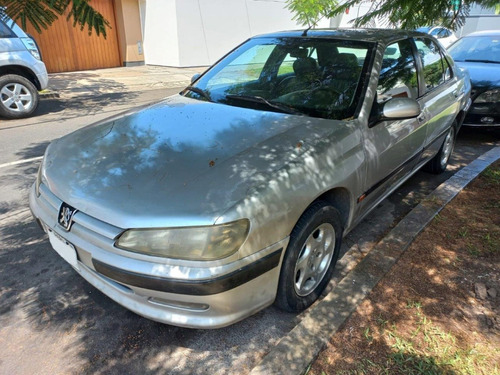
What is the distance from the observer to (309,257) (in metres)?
2.31

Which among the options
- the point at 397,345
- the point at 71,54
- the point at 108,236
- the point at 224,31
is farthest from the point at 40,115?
the point at 224,31

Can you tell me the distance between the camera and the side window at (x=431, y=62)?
3.62 meters

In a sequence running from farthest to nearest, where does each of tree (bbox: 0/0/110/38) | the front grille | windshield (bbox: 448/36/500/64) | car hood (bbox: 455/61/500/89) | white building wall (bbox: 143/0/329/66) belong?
white building wall (bbox: 143/0/329/66)
windshield (bbox: 448/36/500/64)
car hood (bbox: 455/61/500/89)
the front grille
tree (bbox: 0/0/110/38)

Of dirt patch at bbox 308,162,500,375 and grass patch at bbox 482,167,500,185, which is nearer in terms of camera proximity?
dirt patch at bbox 308,162,500,375

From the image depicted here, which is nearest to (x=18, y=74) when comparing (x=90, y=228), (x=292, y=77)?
(x=292, y=77)

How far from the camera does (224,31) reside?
47.3ft

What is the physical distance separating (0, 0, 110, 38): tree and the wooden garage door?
10.6m

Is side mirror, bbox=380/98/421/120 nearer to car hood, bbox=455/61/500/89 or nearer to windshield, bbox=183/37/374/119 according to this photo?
windshield, bbox=183/37/374/119

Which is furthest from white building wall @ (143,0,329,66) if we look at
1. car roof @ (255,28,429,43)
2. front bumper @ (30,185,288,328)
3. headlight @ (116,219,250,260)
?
headlight @ (116,219,250,260)

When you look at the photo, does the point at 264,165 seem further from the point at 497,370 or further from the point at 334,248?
the point at 497,370

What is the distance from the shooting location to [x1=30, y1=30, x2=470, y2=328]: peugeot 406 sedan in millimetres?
1785

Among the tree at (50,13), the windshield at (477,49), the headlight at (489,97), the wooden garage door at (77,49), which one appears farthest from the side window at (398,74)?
the wooden garage door at (77,49)

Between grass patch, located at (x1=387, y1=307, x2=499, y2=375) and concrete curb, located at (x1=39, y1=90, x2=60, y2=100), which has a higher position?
grass patch, located at (x1=387, y1=307, x2=499, y2=375)

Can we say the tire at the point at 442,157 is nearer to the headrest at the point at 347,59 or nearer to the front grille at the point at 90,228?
the headrest at the point at 347,59
